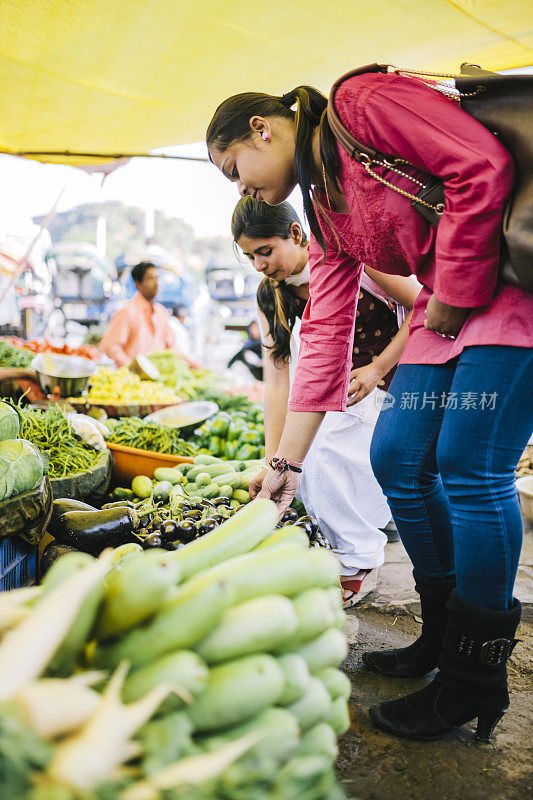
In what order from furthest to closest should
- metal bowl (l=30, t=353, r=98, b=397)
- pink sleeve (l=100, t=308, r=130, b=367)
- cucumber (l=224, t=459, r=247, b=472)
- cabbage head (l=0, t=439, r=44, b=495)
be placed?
pink sleeve (l=100, t=308, r=130, b=367) → metal bowl (l=30, t=353, r=98, b=397) → cucumber (l=224, t=459, r=247, b=472) → cabbage head (l=0, t=439, r=44, b=495)

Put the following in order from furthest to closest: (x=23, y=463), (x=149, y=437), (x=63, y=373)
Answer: (x=63, y=373), (x=149, y=437), (x=23, y=463)

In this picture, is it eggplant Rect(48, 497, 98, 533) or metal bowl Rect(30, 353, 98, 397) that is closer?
eggplant Rect(48, 497, 98, 533)

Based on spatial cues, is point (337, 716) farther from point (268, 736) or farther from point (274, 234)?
point (274, 234)

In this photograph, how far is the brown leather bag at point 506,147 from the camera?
1.25m

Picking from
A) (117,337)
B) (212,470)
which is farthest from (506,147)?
Result: (117,337)

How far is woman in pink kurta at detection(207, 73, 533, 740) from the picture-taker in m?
1.32

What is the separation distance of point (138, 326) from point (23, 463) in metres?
4.84

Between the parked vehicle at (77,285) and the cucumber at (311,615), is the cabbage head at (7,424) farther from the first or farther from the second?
the parked vehicle at (77,285)

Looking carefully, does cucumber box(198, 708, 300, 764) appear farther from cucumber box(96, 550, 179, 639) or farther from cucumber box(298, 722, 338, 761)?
cucumber box(96, 550, 179, 639)

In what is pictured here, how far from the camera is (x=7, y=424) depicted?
6.95 feet

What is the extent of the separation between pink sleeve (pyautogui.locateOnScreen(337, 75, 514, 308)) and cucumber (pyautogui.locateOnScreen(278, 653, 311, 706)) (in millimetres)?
878

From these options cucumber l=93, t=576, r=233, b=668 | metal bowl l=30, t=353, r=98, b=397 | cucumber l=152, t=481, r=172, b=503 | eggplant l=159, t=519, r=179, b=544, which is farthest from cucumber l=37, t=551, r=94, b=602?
metal bowl l=30, t=353, r=98, b=397

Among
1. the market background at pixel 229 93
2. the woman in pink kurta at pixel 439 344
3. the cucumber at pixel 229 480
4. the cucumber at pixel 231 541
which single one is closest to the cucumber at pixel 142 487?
the market background at pixel 229 93

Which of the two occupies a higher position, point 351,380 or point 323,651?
point 351,380
